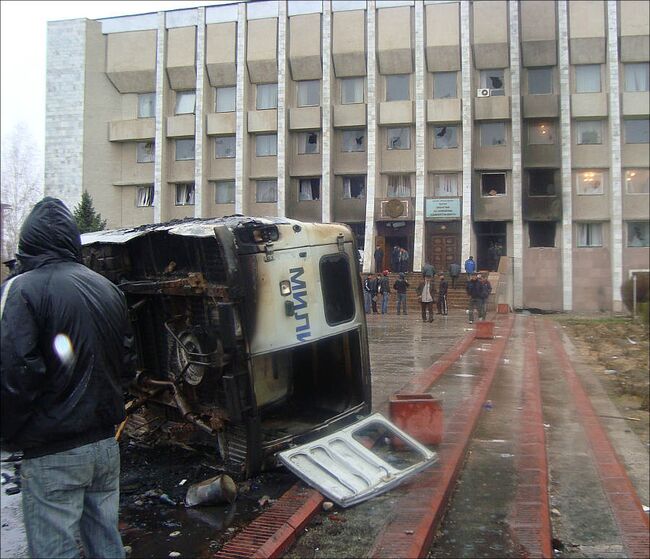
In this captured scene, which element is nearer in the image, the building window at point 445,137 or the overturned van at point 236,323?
the overturned van at point 236,323

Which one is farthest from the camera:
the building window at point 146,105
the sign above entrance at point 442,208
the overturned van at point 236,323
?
the building window at point 146,105

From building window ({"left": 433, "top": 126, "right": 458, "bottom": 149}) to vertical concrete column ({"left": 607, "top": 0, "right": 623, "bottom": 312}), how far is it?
7.59 metres

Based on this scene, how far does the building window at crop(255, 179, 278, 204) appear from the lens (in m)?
33.8

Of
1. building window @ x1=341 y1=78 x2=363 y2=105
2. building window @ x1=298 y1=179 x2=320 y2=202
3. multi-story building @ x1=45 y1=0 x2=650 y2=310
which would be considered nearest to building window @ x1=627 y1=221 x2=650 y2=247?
multi-story building @ x1=45 y1=0 x2=650 y2=310

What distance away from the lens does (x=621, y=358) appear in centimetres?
1281

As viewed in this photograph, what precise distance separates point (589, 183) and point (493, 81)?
727 cm

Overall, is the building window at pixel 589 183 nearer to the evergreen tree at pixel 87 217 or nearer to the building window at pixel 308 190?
the building window at pixel 308 190

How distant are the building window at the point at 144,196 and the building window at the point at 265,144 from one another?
6.91 metres

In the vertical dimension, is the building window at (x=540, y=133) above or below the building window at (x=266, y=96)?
below

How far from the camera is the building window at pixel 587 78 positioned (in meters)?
30.7

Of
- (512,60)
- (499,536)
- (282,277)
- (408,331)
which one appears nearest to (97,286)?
(282,277)

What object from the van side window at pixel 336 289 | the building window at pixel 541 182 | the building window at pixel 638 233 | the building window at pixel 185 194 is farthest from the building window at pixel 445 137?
the van side window at pixel 336 289

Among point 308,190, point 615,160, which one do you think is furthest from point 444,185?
point 615,160

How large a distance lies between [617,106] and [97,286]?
32.3m
